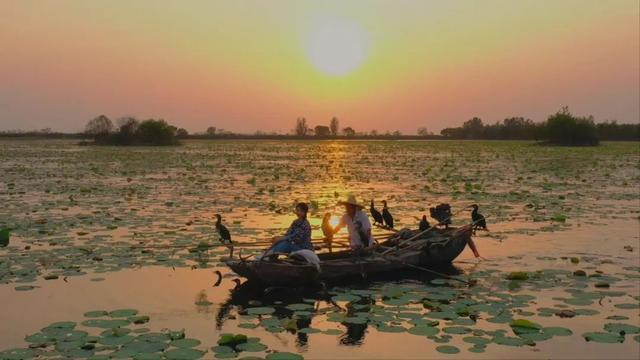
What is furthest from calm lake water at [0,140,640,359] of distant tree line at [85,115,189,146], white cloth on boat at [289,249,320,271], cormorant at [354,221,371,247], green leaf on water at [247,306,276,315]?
distant tree line at [85,115,189,146]

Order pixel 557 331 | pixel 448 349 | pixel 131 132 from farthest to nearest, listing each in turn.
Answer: pixel 131 132
pixel 557 331
pixel 448 349

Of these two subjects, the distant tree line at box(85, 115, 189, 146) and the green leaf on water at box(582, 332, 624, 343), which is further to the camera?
the distant tree line at box(85, 115, 189, 146)

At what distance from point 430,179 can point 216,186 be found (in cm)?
1020

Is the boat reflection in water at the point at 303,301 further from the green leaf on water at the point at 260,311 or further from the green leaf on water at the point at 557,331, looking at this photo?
the green leaf on water at the point at 557,331

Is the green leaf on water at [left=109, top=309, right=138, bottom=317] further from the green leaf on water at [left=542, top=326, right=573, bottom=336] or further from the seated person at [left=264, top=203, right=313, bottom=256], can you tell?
the green leaf on water at [left=542, top=326, right=573, bottom=336]

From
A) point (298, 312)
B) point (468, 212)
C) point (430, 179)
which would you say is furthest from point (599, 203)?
point (298, 312)

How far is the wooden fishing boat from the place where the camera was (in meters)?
9.46

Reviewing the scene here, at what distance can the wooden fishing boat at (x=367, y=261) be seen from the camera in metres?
9.46

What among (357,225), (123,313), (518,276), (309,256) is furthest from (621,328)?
(123,313)

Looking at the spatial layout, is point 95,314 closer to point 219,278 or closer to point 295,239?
point 219,278

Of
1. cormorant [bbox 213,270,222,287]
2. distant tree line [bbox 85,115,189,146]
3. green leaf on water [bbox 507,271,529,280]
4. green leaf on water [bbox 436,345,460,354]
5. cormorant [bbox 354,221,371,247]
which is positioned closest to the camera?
green leaf on water [bbox 436,345,460,354]

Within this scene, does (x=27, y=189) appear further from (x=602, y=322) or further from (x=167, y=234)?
(x=602, y=322)

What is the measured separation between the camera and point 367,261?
10.4 m

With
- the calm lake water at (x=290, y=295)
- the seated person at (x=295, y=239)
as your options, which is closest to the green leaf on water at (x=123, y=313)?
the calm lake water at (x=290, y=295)
